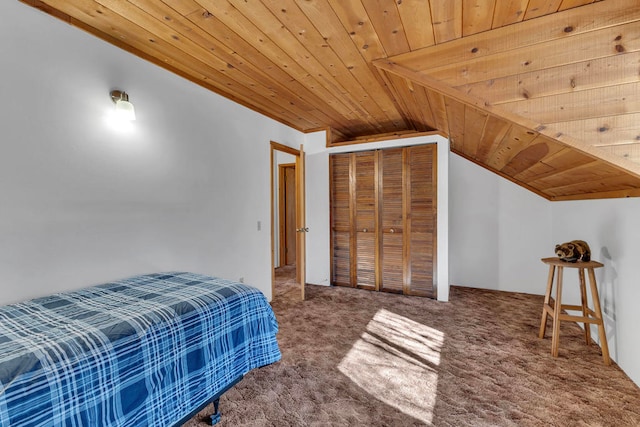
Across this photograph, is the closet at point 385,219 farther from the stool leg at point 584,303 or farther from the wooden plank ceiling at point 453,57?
the stool leg at point 584,303

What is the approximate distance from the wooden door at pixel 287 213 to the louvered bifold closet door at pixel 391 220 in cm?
222

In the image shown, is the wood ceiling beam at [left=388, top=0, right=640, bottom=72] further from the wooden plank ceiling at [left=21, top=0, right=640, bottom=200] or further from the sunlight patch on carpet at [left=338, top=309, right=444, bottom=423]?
the sunlight patch on carpet at [left=338, top=309, right=444, bottom=423]

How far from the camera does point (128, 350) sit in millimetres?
1157

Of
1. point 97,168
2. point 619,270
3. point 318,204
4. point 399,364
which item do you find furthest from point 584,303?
point 97,168

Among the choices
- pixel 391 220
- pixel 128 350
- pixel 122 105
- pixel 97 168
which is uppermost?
pixel 122 105

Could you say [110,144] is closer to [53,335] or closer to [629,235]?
[53,335]

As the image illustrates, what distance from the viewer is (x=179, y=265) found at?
96.0 inches

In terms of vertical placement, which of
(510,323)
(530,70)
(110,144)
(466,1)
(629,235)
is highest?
(466,1)

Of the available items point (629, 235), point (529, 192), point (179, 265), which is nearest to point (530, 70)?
point (629, 235)

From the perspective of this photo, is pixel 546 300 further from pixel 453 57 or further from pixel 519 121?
pixel 453 57

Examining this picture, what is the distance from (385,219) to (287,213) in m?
2.38

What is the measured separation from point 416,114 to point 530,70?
1.87 metres

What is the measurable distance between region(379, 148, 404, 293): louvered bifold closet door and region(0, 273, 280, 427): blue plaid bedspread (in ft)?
7.77

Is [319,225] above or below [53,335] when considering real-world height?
above
